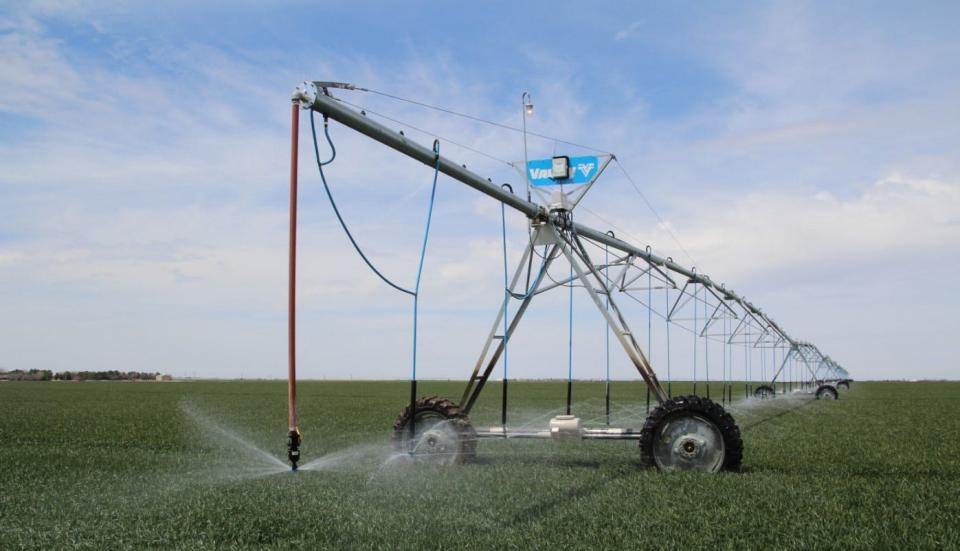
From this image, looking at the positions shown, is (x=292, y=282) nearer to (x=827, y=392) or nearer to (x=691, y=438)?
(x=691, y=438)

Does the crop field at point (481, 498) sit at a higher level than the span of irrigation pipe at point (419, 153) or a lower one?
lower

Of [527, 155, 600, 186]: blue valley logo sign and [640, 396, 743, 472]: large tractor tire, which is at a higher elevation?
[527, 155, 600, 186]: blue valley logo sign

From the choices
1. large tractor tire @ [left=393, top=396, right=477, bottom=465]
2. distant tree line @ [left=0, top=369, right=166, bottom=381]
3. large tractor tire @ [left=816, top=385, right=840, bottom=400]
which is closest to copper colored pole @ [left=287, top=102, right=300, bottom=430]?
large tractor tire @ [left=393, top=396, right=477, bottom=465]

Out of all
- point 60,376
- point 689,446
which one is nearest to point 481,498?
point 689,446

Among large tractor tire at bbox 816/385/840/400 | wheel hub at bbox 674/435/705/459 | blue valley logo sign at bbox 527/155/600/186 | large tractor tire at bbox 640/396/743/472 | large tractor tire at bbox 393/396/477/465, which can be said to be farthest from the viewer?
large tractor tire at bbox 816/385/840/400

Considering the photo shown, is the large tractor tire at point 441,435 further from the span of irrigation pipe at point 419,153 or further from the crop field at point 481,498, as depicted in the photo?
the span of irrigation pipe at point 419,153

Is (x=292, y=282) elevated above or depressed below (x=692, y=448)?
above

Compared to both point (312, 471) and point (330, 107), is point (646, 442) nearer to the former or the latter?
point (312, 471)

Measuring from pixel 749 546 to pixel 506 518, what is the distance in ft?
7.96

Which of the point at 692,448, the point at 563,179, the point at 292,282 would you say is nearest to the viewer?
the point at 292,282

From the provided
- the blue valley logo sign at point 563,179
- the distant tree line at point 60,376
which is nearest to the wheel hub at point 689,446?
the blue valley logo sign at point 563,179

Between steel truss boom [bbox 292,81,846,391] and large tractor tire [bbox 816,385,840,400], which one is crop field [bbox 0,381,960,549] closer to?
steel truss boom [bbox 292,81,846,391]

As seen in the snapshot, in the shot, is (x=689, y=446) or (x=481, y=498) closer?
(x=481, y=498)

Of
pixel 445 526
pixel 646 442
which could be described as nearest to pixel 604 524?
pixel 445 526
